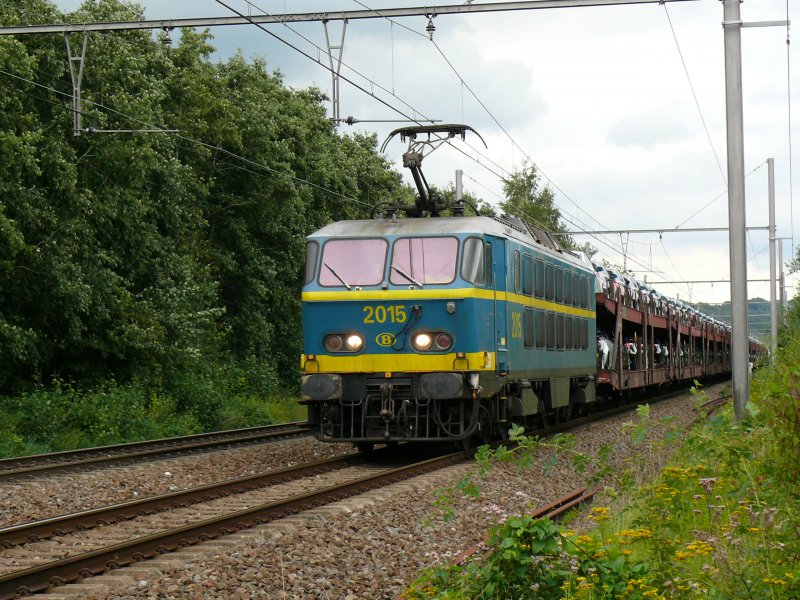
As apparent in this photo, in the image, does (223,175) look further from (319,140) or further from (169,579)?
(169,579)

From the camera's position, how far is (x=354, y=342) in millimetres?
14656

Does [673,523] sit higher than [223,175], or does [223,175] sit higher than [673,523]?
[223,175]

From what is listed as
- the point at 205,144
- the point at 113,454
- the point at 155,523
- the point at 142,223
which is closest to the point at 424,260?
the point at 113,454

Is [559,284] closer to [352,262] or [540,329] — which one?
[540,329]

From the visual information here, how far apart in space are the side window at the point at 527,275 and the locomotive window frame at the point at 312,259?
10.6 feet

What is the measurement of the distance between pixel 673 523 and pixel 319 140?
2924cm

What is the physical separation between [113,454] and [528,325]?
641cm

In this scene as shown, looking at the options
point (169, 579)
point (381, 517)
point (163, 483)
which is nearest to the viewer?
point (169, 579)

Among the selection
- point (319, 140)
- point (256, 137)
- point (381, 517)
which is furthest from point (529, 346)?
point (319, 140)

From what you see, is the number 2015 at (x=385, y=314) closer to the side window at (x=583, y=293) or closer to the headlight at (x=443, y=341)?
the headlight at (x=443, y=341)

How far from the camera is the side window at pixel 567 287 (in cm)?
1975

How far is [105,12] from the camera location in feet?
75.6

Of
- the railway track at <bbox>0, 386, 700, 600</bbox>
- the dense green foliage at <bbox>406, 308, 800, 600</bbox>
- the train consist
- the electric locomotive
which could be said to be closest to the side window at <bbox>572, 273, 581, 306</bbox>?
the train consist

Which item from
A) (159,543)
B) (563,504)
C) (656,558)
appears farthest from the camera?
(563,504)
